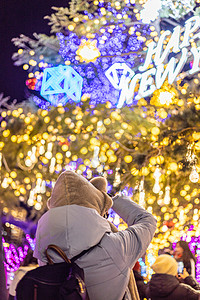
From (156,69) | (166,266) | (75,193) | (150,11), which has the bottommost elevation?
(166,266)

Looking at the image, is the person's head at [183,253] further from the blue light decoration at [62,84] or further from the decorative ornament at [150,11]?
the decorative ornament at [150,11]

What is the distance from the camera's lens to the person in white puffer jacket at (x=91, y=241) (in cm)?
176

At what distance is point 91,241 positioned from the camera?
5.78ft

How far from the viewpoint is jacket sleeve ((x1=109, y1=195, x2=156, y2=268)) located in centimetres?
181

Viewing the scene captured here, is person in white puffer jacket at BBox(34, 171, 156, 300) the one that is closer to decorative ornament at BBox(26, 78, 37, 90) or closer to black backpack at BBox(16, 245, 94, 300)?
black backpack at BBox(16, 245, 94, 300)

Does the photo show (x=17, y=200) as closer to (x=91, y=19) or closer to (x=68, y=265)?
(x=91, y=19)

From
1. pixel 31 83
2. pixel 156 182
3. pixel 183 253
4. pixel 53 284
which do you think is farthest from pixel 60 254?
pixel 31 83

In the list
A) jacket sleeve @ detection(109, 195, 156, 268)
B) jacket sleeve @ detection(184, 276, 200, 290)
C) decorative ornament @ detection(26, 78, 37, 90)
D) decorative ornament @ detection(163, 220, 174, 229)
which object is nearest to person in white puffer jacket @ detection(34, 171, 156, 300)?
jacket sleeve @ detection(109, 195, 156, 268)

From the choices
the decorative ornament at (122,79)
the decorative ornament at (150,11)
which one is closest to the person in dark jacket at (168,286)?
the decorative ornament at (122,79)

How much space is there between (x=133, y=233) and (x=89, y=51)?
16.4 ft

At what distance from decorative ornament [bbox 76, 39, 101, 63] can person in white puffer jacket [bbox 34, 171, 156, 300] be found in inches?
190

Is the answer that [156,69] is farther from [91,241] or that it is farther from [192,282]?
[91,241]

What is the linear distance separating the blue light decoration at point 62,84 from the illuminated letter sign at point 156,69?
1.76 ft

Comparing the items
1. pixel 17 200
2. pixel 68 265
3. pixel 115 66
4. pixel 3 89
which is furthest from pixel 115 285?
pixel 3 89
